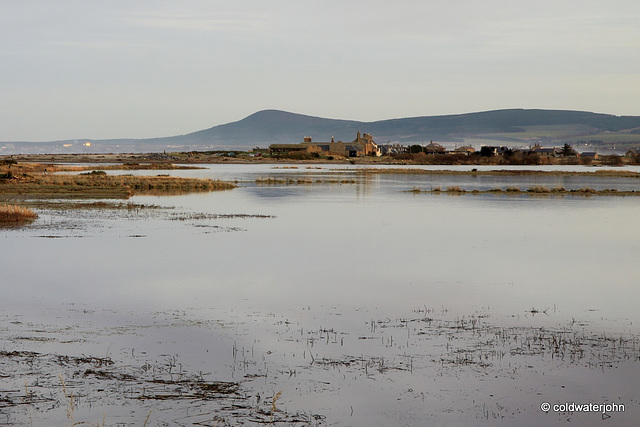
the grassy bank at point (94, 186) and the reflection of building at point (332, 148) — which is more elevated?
the reflection of building at point (332, 148)

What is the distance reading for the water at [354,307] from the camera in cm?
1001

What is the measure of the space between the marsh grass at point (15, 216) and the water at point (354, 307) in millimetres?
1151

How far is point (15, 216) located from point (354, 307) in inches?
827

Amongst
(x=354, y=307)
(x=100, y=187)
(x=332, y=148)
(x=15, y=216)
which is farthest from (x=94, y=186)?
(x=332, y=148)

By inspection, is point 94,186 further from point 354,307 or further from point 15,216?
point 354,307

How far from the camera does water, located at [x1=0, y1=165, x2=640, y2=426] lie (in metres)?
10.0

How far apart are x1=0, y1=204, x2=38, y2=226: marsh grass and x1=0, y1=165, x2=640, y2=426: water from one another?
45.3 inches

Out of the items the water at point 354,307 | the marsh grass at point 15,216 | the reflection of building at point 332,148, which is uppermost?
the reflection of building at point 332,148

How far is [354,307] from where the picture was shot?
1533cm

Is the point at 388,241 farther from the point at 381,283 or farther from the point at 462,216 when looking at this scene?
the point at 462,216

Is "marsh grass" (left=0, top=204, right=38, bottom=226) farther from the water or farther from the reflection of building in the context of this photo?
the reflection of building

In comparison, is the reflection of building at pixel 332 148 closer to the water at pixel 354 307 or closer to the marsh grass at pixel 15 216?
the marsh grass at pixel 15 216

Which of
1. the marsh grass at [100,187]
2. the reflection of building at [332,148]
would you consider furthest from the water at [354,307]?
the reflection of building at [332,148]

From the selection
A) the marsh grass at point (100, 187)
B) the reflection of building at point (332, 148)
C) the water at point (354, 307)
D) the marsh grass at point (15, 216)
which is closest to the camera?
the water at point (354, 307)
